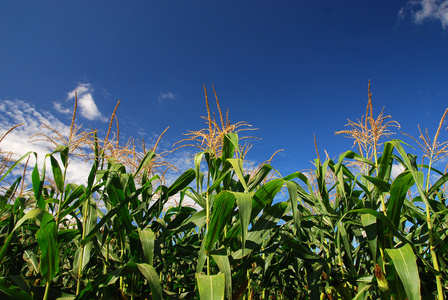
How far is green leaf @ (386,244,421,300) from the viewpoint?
1411 mm

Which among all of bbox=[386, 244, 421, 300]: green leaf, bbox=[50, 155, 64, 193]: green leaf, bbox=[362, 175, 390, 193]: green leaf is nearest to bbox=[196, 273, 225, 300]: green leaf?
bbox=[386, 244, 421, 300]: green leaf

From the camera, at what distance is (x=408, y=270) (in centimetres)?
146

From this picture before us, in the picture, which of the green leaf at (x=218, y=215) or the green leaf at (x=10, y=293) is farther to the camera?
the green leaf at (x=218, y=215)

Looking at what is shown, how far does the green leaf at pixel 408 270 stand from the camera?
4.63 feet

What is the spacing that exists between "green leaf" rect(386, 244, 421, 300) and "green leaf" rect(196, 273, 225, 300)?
0.99 metres

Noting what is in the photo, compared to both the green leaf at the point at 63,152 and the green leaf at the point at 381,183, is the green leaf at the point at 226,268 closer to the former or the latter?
the green leaf at the point at 381,183

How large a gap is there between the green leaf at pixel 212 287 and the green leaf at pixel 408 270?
99cm

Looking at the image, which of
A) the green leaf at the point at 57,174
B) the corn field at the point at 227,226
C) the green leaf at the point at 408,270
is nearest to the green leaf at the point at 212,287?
the corn field at the point at 227,226

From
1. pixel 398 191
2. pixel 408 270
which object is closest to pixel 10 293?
pixel 408 270

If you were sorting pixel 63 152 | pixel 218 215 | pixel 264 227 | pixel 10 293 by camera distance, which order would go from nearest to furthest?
pixel 10 293, pixel 218 215, pixel 264 227, pixel 63 152

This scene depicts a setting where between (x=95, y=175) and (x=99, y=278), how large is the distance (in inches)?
31.2

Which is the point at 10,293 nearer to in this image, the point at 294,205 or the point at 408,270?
the point at 294,205

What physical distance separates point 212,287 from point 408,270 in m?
1.10

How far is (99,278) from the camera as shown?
1.70 m
